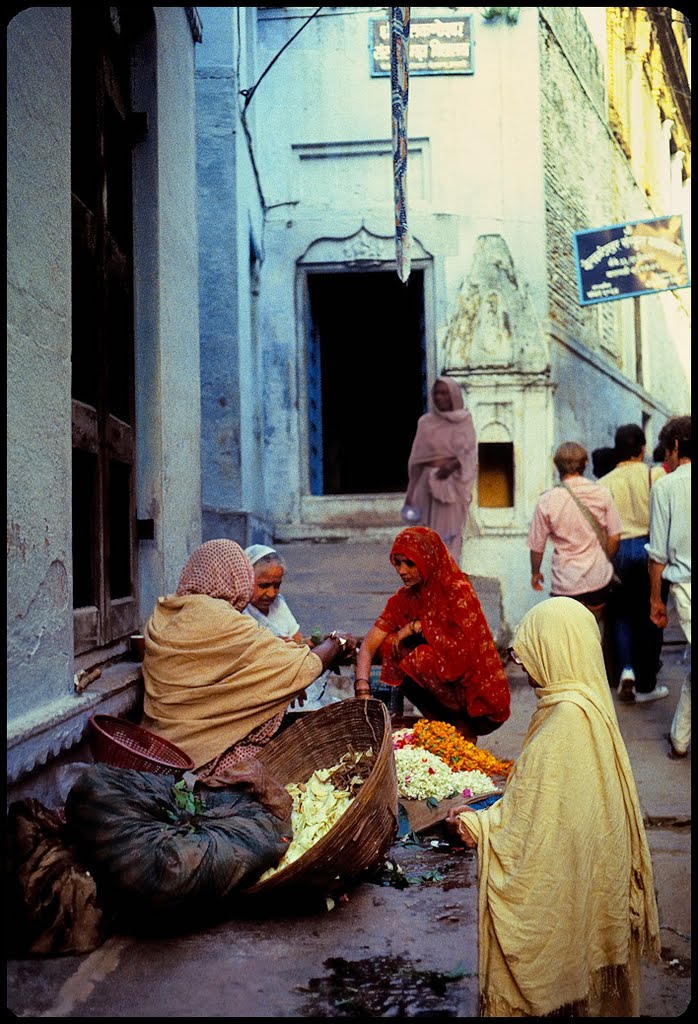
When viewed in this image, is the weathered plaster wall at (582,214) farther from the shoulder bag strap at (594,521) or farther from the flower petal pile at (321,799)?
the flower petal pile at (321,799)

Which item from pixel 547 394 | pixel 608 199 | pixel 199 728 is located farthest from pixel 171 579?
pixel 608 199

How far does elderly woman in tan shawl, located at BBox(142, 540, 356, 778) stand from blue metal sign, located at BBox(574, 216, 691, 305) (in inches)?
315

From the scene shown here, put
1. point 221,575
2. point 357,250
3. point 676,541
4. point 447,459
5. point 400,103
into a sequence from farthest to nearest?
point 357,250 < point 447,459 < point 400,103 < point 676,541 < point 221,575

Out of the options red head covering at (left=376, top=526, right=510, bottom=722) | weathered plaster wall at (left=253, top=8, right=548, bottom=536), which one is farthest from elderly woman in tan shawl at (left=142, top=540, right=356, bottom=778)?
weathered plaster wall at (left=253, top=8, right=548, bottom=536)

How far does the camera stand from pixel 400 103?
623 centimetres

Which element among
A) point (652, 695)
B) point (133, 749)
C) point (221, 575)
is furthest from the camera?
Result: point (652, 695)

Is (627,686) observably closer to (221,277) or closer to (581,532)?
(581,532)

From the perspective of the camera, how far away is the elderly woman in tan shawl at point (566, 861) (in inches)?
108

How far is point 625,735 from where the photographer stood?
6.76 metres

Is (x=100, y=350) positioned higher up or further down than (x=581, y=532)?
higher up

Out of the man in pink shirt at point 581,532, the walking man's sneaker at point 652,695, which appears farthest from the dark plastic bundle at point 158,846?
the walking man's sneaker at point 652,695

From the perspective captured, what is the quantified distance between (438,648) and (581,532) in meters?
2.16

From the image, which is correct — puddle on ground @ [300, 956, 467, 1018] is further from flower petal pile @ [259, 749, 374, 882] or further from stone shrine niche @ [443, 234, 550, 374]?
stone shrine niche @ [443, 234, 550, 374]

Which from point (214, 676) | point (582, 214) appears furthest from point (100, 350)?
point (582, 214)
